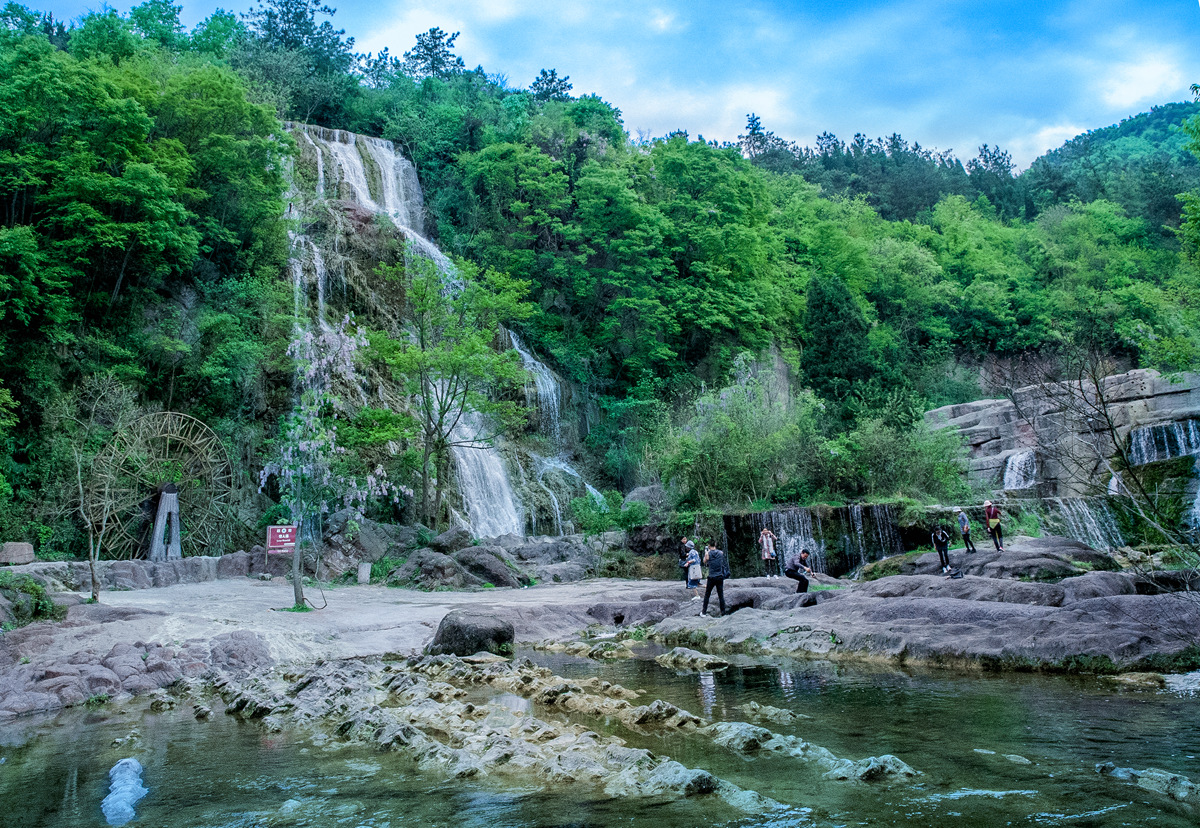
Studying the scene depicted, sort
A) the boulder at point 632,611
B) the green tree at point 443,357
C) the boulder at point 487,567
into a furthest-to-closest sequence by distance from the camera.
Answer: the green tree at point 443,357 → the boulder at point 487,567 → the boulder at point 632,611

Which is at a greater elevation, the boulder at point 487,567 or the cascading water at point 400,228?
the cascading water at point 400,228

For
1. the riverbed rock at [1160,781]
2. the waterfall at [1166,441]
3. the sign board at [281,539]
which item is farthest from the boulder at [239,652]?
the waterfall at [1166,441]

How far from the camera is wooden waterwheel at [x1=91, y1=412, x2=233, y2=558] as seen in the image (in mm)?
20031

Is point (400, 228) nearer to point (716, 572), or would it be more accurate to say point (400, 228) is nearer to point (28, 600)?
point (28, 600)

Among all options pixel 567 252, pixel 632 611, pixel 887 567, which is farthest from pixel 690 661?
pixel 567 252

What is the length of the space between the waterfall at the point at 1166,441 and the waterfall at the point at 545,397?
19.5m

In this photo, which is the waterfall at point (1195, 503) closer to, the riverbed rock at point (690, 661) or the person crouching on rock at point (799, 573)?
the person crouching on rock at point (799, 573)

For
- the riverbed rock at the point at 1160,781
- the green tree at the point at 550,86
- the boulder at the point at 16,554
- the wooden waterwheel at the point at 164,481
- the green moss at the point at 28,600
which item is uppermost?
the green tree at the point at 550,86

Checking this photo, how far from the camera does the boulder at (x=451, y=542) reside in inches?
813

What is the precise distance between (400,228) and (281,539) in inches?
773

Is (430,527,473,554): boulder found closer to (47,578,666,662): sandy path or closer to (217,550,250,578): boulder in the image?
(47,578,666,662): sandy path

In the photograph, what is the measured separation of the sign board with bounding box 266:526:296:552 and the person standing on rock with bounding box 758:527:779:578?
1081cm

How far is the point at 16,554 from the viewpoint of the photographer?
17.1m

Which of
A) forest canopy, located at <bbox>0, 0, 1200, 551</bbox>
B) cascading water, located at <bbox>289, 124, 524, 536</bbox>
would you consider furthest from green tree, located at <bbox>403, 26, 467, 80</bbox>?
cascading water, located at <bbox>289, 124, 524, 536</bbox>
